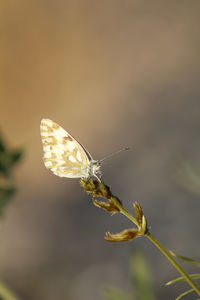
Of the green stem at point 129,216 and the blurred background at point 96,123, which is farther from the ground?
the green stem at point 129,216

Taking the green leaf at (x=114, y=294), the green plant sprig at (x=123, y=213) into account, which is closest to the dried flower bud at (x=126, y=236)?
the green plant sprig at (x=123, y=213)

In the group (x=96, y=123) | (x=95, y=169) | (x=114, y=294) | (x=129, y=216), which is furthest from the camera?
(x=96, y=123)

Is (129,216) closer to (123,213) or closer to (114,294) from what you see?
(123,213)

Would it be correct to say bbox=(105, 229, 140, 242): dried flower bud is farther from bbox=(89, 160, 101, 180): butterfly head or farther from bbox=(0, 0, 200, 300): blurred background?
bbox=(0, 0, 200, 300): blurred background

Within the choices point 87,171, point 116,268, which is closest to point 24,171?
point 116,268

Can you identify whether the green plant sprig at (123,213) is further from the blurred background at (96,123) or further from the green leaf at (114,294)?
the blurred background at (96,123)

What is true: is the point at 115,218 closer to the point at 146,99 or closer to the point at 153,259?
the point at 153,259

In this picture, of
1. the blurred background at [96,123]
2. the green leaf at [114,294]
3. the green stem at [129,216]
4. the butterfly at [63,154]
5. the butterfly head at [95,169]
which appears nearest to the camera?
the green stem at [129,216]

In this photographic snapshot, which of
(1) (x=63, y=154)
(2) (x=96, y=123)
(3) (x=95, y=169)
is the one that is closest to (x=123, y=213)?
(3) (x=95, y=169)
